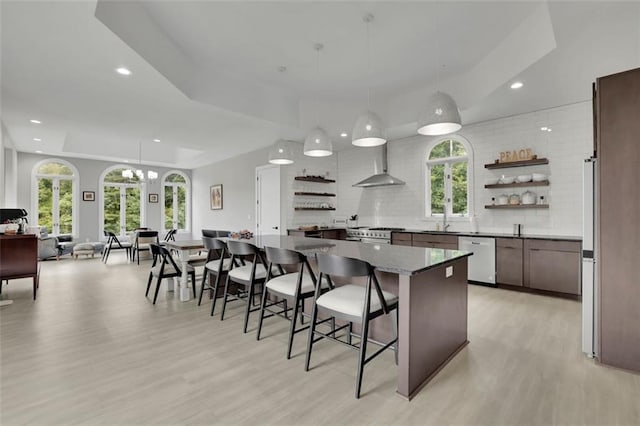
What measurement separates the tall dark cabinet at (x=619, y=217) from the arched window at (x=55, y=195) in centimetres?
1117

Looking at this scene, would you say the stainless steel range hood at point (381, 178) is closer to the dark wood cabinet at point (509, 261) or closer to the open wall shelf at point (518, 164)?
the open wall shelf at point (518, 164)

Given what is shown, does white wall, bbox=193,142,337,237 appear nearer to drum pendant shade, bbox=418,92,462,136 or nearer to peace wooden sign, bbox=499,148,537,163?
peace wooden sign, bbox=499,148,537,163

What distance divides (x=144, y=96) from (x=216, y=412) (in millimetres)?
3970

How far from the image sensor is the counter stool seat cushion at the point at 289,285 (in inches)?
103

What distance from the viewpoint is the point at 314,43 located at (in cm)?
354

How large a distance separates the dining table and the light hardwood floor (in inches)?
4.4

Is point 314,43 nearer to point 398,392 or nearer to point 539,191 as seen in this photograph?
point 398,392

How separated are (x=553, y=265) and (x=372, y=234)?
2.79m

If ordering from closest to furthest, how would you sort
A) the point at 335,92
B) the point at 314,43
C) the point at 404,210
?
the point at 314,43 < the point at 335,92 < the point at 404,210

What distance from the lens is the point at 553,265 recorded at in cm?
407

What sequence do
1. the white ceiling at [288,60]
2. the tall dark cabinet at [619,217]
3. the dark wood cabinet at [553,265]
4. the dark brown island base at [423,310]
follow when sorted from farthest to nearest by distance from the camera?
the dark wood cabinet at [553,265], the white ceiling at [288,60], the tall dark cabinet at [619,217], the dark brown island base at [423,310]

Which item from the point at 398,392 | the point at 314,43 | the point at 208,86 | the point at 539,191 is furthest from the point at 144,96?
the point at 539,191

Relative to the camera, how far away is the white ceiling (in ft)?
9.11

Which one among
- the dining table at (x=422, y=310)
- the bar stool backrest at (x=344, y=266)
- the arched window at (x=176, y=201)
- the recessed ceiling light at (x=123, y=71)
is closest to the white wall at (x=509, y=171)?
the dining table at (x=422, y=310)
